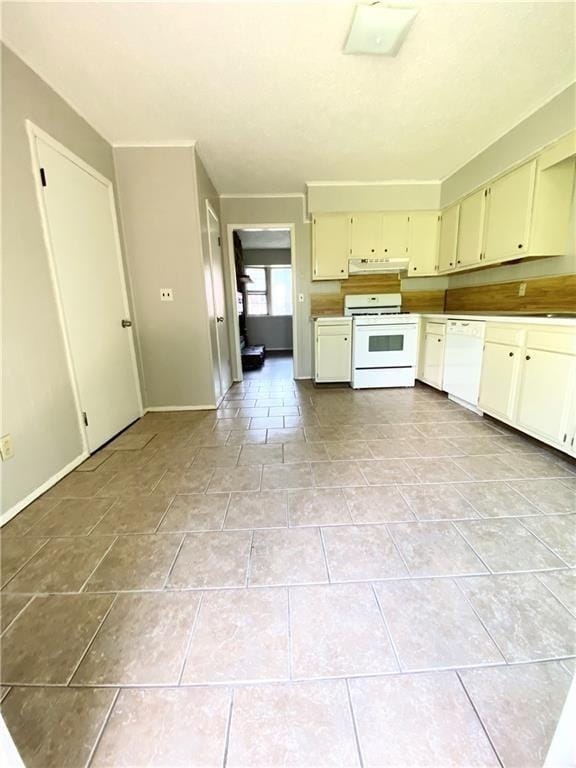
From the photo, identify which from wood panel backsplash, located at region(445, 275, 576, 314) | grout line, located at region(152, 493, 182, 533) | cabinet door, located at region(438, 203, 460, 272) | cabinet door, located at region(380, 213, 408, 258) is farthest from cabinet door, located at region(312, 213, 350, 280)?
grout line, located at region(152, 493, 182, 533)

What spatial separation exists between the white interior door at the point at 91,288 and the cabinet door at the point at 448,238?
11.8 feet

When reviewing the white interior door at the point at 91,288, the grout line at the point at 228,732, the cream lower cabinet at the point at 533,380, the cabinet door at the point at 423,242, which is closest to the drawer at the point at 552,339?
the cream lower cabinet at the point at 533,380

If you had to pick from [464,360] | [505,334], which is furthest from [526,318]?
[464,360]

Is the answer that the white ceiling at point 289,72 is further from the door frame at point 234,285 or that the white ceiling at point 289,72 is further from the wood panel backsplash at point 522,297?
the wood panel backsplash at point 522,297

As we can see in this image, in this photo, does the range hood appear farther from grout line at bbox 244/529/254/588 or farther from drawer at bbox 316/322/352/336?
grout line at bbox 244/529/254/588

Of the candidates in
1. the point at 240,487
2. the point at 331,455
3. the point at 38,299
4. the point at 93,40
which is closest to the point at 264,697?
the point at 240,487

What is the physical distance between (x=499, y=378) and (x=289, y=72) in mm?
2670

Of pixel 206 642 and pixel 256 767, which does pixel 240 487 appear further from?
pixel 256 767

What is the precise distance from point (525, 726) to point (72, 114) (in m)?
3.79

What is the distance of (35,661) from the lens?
0.96 m

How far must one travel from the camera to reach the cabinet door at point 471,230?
320 cm

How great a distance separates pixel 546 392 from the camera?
2156mm

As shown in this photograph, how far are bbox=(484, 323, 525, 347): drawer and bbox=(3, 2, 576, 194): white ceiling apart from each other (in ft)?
5.46

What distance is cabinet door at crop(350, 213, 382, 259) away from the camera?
392cm
